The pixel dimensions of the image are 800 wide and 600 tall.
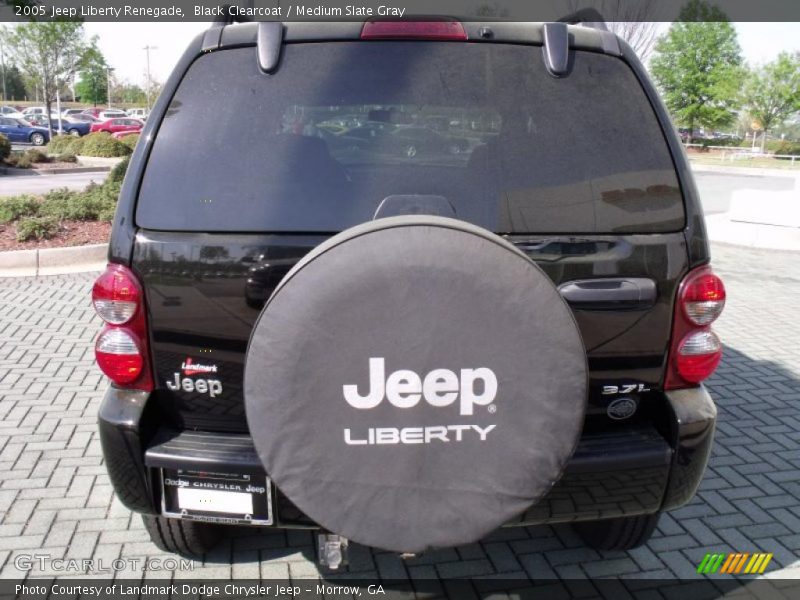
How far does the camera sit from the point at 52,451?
396 cm

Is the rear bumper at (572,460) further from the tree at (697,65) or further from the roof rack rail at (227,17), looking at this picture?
the tree at (697,65)

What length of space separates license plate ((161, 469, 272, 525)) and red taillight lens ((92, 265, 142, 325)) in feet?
1.80

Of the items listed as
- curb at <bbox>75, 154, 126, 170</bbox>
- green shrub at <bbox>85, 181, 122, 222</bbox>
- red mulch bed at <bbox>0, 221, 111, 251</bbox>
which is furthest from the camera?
curb at <bbox>75, 154, 126, 170</bbox>

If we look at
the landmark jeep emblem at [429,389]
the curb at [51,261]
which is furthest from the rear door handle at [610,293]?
the curb at [51,261]

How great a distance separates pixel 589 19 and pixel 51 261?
24.2 feet

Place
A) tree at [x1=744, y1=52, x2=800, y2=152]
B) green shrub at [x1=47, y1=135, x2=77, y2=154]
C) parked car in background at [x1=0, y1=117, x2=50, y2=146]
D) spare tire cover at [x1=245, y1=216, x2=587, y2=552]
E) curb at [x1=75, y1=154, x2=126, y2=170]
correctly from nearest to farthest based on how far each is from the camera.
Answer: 1. spare tire cover at [x1=245, y1=216, x2=587, y2=552]
2. curb at [x1=75, y1=154, x2=126, y2=170]
3. green shrub at [x1=47, y1=135, x2=77, y2=154]
4. parked car in background at [x1=0, y1=117, x2=50, y2=146]
5. tree at [x1=744, y1=52, x2=800, y2=152]

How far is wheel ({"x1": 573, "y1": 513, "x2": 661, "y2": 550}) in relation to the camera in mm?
2908

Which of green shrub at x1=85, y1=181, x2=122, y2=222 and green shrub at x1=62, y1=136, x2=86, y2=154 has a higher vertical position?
green shrub at x1=85, y1=181, x2=122, y2=222

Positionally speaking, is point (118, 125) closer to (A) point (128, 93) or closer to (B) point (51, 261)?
(B) point (51, 261)

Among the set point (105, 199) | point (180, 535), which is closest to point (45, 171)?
point (105, 199)

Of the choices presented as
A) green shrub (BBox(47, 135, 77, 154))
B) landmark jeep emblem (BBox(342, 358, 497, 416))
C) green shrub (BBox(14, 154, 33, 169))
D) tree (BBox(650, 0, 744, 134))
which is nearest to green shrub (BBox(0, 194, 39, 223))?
landmark jeep emblem (BBox(342, 358, 497, 416))

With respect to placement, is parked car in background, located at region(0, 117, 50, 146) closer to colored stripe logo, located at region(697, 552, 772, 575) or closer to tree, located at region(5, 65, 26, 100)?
colored stripe logo, located at region(697, 552, 772, 575)

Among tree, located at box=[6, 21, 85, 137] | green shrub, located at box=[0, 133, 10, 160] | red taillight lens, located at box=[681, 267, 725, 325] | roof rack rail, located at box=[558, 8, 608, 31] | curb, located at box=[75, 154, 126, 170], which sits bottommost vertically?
curb, located at box=[75, 154, 126, 170]

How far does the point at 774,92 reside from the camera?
177 feet
